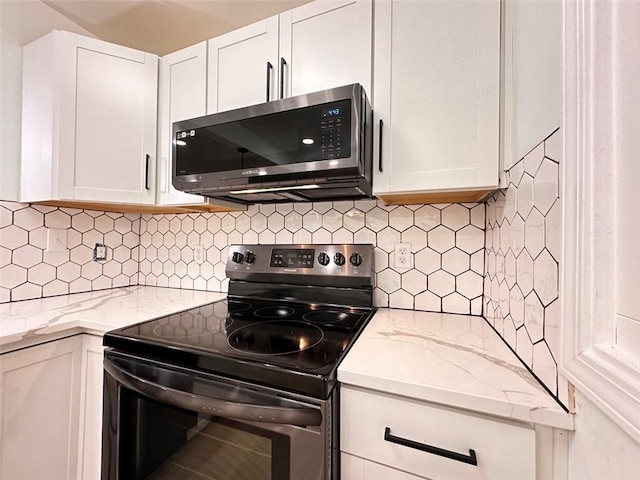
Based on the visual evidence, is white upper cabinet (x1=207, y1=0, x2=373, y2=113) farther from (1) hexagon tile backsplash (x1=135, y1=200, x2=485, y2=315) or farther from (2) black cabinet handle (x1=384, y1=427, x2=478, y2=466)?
(2) black cabinet handle (x1=384, y1=427, x2=478, y2=466)

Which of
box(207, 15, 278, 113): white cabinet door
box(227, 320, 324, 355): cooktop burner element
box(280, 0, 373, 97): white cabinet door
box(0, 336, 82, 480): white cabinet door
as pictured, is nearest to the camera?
box(227, 320, 324, 355): cooktop burner element

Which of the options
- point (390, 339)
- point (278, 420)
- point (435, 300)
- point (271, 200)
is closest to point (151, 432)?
point (278, 420)

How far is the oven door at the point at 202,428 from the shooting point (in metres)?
0.66

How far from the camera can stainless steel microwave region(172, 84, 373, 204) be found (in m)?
0.88

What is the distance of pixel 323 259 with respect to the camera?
1.32 meters

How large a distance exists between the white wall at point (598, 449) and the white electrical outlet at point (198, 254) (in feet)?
5.49

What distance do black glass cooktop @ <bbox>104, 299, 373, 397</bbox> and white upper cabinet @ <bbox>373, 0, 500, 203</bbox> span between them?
0.55 m

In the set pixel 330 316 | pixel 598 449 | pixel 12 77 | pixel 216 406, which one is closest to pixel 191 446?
pixel 216 406

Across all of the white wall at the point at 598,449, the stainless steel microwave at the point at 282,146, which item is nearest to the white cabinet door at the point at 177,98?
the stainless steel microwave at the point at 282,146

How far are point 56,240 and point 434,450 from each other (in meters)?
1.89

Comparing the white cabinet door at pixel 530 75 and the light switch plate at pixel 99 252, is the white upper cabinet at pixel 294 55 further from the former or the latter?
the light switch plate at pixel 99 252

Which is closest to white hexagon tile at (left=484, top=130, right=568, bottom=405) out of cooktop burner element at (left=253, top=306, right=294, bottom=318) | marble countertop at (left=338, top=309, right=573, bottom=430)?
marble countertop at (left=338, top=309, right=573, bottom=430)

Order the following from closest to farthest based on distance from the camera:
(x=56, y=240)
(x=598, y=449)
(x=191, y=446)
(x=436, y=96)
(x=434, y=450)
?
1. (x=598, y=449)
2. (x=434, y=450)
3. (x=191, y=446)
4. (x=436, y=96)
5. (x=56, y=240)

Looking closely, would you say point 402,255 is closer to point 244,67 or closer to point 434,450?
point 434,450
